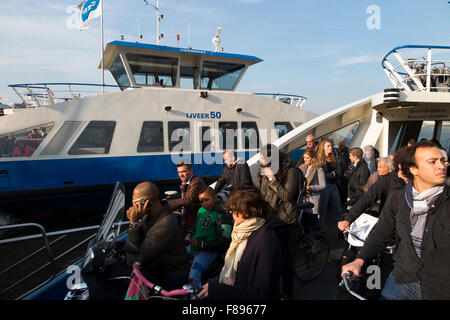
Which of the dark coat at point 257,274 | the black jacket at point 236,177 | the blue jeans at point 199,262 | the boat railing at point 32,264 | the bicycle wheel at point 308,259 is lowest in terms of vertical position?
the boat railing at point 32,264

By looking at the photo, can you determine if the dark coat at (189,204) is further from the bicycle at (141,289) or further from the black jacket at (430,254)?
the black jacket at (430,254)

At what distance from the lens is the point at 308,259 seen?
12.4 ft

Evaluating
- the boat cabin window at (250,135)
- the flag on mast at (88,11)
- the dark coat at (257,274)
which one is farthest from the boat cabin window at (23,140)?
the dark coat at (257,274)

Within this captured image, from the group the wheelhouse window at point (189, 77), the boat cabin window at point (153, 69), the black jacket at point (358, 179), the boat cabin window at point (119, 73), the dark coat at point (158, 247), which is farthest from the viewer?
the wheelhouse window at point (189, 77)

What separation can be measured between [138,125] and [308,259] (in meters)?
5.21

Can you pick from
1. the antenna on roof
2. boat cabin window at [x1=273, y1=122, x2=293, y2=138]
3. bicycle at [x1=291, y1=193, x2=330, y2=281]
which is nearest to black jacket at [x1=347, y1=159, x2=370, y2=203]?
bicycle at [x1=291, y1=193, x2=330, y2=281]

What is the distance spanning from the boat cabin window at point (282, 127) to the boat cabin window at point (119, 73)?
15.1 feet

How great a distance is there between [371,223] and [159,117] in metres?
5.84

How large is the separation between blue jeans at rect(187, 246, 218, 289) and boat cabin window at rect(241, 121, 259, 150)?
601cm

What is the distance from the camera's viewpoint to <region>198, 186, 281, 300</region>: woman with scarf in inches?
66.4

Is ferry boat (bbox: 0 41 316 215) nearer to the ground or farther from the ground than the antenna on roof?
nearer to the ground

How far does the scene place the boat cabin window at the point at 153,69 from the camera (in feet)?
27.5

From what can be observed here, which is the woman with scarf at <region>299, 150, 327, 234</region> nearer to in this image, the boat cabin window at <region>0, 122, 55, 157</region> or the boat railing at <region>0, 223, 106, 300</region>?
the boat railing at <region>0, 223, 106, 300</region>

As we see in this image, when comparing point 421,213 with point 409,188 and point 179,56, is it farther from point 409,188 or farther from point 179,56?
point 179,56
